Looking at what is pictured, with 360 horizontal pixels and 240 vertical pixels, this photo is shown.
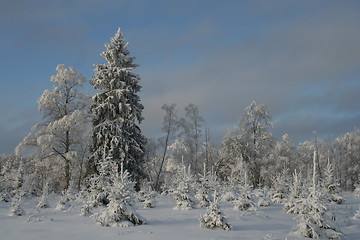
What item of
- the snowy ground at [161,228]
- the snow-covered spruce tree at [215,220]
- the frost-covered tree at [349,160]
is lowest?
the snowy ground at [161,228]

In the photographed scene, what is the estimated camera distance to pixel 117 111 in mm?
28516

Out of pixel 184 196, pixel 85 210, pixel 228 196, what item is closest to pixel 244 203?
pixel 184 196

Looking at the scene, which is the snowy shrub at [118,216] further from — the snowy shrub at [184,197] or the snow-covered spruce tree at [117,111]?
the snow-covered spruce tree at [117,111]

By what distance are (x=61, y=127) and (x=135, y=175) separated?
7.60m

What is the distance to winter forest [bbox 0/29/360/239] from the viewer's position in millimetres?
13281

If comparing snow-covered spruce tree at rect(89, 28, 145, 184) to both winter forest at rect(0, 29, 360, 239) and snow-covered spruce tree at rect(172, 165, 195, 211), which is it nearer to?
winter forest at rect(0, 29, 360, 239)

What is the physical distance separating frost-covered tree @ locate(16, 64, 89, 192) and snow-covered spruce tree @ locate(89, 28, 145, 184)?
7.47 ft

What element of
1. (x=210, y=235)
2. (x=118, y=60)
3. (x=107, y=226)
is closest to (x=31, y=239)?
(x=107, y=226)

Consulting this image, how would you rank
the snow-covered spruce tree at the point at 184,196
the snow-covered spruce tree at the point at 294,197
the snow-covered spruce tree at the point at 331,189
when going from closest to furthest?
the snow-covered spruce tree at the point at 184,196, the snow-covered spruce tree at the point at 294,197, the snow-covered spruce tree at the point at 331,189

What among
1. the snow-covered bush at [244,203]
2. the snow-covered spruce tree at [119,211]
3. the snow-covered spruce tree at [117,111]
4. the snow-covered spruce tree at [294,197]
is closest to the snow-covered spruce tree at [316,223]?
the snow-covered bush at [244,203]

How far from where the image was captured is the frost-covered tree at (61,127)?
29.4 metres

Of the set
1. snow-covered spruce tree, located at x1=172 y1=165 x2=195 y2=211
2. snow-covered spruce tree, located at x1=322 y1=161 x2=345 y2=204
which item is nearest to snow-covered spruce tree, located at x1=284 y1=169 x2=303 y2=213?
snow-covered spruce tree, located at x1=322 y1=161 x2=345 y2=204

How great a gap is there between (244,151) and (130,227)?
32.9 meters

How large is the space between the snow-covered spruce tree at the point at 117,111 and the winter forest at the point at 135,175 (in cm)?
9
